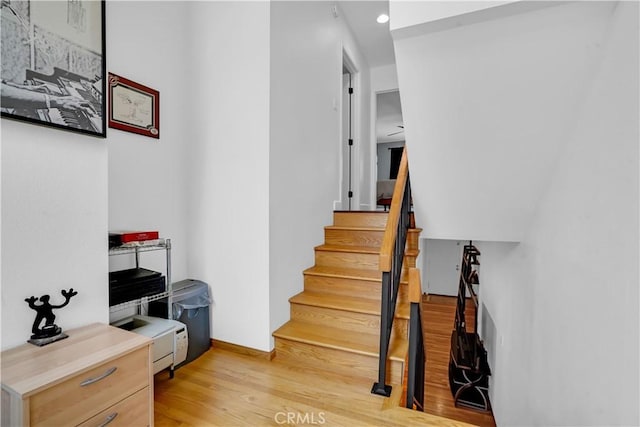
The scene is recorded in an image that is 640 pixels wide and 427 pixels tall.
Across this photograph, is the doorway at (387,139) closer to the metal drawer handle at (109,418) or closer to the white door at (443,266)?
the white door at (443,266)

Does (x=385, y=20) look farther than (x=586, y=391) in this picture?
Yes

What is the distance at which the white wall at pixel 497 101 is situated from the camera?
1254 millimetres

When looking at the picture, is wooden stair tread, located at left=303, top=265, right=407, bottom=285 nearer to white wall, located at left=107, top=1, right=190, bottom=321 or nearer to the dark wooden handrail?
the dark wooden handrail

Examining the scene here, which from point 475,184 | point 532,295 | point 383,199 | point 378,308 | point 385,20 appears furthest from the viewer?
point 383,199

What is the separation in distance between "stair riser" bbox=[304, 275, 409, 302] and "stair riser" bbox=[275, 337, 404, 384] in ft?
1.98

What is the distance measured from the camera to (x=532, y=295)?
2207 mm

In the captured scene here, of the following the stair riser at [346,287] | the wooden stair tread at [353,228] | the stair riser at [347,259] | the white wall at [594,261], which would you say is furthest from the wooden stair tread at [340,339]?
the wooden stair tread at [353,228]

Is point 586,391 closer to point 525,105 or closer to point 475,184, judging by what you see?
point 475,184

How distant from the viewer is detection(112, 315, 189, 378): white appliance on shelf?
1.82 m

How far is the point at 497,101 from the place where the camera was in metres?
1.53

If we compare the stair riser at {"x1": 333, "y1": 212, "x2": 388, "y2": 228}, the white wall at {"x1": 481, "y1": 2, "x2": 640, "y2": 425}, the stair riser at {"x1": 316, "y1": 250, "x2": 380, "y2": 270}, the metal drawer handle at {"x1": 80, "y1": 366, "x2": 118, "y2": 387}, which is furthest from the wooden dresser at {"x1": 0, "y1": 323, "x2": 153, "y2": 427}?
the stair riser at {"x1": 333, "y1": 212, "x2": 388, "y2": 228}

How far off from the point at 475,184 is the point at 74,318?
2.50 m

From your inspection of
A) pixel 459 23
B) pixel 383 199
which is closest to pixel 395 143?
pixel 383 199

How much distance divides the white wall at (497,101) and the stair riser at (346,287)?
894 millimetres
